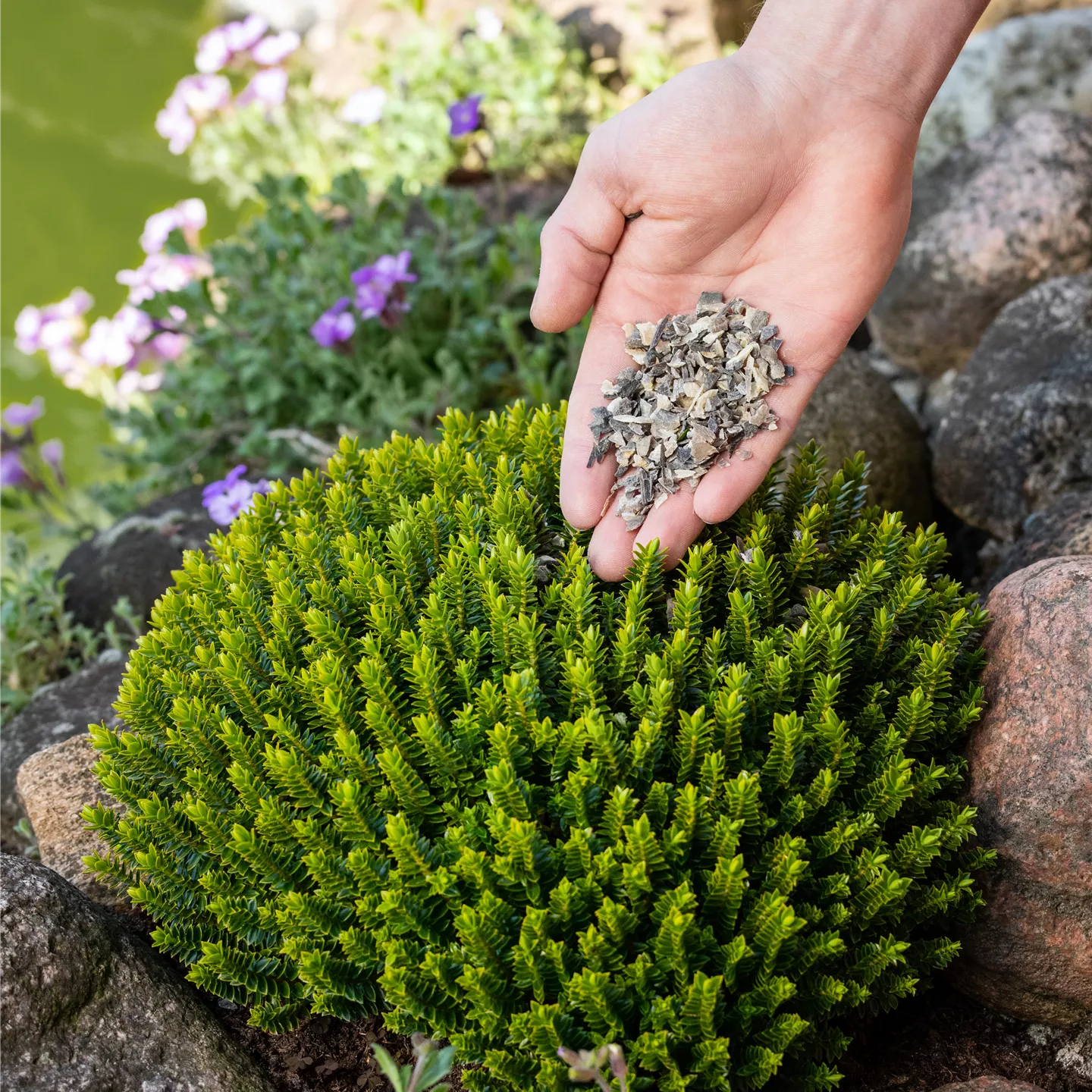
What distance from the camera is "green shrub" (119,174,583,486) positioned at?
4.04 metres

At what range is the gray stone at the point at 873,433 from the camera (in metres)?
3.47

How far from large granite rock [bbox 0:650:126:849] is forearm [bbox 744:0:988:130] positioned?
2.46m

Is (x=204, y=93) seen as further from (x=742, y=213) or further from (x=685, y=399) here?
(x=685, y=399)

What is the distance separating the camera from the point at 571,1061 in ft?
4.97

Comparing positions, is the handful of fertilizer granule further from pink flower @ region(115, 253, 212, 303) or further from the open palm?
pink flower @ region(115, 253, 212, 303)

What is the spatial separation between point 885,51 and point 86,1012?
9.23 feet

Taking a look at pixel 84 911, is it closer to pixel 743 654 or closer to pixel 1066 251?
pixel 743 654

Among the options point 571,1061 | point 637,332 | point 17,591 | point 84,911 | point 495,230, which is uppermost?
point 495,230

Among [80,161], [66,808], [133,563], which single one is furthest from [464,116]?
[80,161]

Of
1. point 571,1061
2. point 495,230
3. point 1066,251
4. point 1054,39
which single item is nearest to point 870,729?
point 571,1061

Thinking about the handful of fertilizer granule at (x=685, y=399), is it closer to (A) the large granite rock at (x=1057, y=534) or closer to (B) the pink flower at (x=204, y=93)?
(A) the large granite rock at (x=1057, y=534)

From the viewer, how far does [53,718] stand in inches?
117

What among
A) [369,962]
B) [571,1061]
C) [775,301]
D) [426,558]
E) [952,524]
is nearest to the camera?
[571,1061]

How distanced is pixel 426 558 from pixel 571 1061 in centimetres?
106
